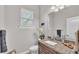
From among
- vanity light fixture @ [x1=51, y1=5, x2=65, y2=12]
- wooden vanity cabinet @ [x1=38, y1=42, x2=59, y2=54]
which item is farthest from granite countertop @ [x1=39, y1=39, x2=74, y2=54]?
vanity light fixture @ [x1=51, y1=5, x2=65, y2=12]

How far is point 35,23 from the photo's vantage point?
1621mm

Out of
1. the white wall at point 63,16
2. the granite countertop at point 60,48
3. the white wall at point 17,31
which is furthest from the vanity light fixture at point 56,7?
the granite countertop at point 60,48

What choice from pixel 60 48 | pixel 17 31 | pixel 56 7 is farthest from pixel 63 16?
pixel 17 31

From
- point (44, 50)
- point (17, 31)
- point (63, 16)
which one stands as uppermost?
point (63, 16)

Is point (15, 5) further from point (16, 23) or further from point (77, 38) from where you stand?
point (77, 38)

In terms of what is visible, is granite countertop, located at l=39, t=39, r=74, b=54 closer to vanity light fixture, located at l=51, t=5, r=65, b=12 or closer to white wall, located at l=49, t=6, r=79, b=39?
white wall, located at l=49, t=6, r=79, b=39

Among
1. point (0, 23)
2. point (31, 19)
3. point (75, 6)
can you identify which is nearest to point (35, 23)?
point (31, 19)

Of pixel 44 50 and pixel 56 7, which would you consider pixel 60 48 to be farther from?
pixel 56 7

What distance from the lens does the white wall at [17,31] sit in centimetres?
154

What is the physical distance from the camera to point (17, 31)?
1.59m

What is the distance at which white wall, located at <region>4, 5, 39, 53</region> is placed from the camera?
5.05 feet

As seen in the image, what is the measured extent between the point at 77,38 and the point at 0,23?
3.42 feet

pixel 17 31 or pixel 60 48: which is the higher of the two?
pixel 17 31

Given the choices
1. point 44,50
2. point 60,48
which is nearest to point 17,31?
point 44,50
